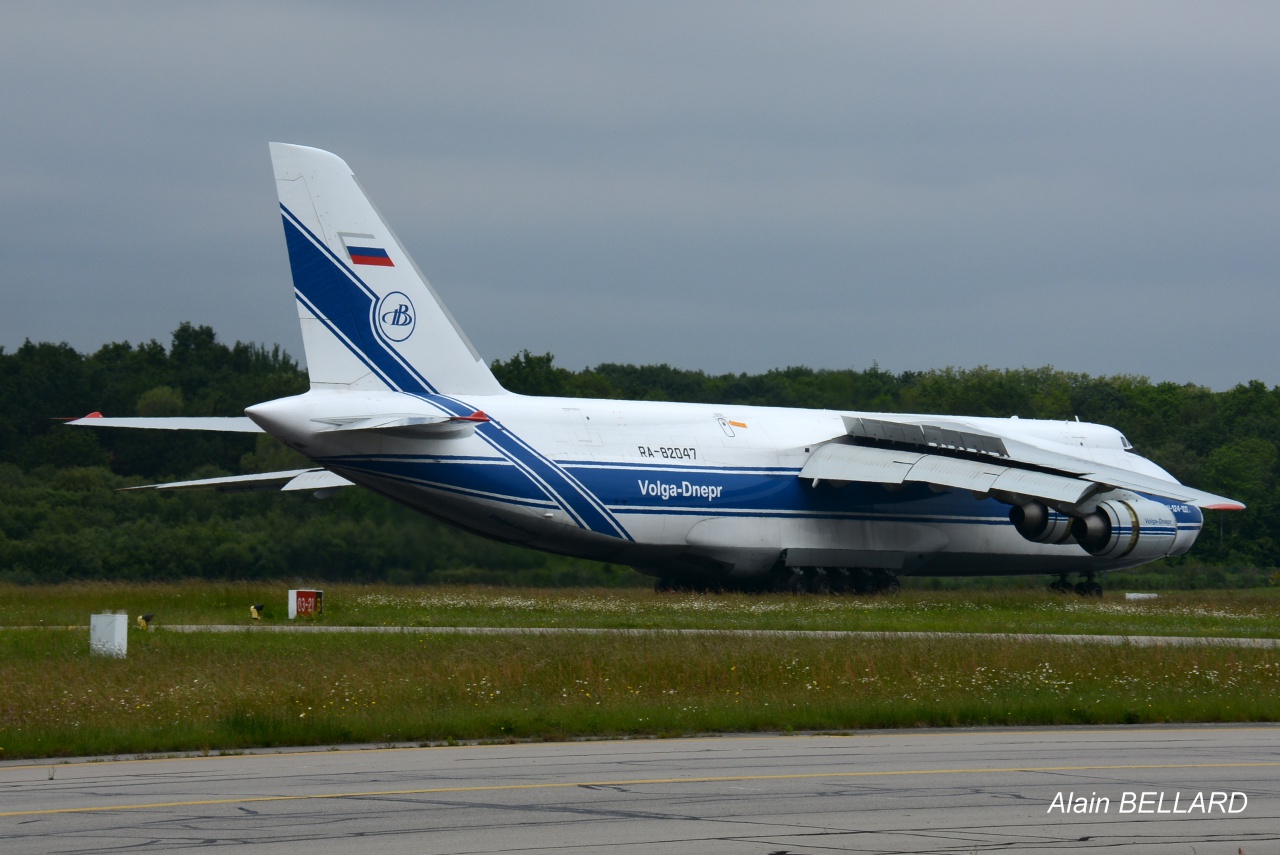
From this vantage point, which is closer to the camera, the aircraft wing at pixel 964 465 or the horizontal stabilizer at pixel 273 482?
the aircraft wing at pixel 964 465

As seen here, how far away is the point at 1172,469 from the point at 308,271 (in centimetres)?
3257

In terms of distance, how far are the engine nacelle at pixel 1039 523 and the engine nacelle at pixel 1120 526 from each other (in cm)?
23

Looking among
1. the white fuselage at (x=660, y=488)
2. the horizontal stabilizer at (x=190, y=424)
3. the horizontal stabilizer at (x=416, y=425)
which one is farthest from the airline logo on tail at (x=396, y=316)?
the horizontal stabilizer at (x=190, y=424)

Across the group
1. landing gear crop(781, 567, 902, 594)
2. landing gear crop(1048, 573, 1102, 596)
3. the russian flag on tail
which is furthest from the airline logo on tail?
landing gear crop(1048, 573, 1102, 596)

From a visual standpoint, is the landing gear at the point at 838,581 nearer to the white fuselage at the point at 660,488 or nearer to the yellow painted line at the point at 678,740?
the white fuselage at the point at 660,488

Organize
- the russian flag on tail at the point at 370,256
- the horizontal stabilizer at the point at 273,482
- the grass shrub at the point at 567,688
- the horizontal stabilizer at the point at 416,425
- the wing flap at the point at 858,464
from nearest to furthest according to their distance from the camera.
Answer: the grass shrub at the point at 567,688
the horizontal stabilizer at the point at 416,425
the russian flag on tail at the point at 370,256
the wing flap at the point at 858,464
the horizontal stabilizer at the point at 273,482

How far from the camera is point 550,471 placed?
2781 centimetres

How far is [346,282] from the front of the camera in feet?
88.1

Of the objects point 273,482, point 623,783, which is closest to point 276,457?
point 273,482

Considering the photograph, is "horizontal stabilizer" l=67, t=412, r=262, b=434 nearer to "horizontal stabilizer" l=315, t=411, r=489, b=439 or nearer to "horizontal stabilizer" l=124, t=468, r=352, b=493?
"horizontal stabilizer" l=315, t=411, r=489, b=439

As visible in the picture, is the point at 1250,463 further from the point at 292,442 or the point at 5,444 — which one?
the point at 5,444

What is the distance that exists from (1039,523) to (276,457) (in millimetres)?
22364

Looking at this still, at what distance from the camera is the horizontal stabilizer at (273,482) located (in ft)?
106

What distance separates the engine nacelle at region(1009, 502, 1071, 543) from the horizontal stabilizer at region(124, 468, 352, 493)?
46.6 ft
